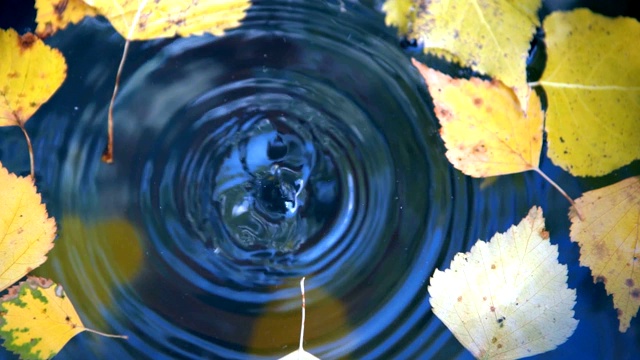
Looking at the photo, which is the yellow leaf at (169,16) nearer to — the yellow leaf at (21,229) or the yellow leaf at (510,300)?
the yellow leaf at (21,229)

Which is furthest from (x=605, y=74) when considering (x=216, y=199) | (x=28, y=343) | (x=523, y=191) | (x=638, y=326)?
(x=28, y=343)

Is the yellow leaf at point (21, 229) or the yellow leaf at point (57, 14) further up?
the yellow leaf at point (57, 14)

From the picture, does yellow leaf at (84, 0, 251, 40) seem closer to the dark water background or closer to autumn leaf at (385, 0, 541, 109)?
the dark water background

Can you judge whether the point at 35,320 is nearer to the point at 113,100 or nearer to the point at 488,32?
the point at 113,100

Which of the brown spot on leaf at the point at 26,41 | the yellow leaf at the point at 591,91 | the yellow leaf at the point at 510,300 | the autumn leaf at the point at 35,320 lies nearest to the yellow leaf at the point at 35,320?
the autumn leaf at the point at 35,320

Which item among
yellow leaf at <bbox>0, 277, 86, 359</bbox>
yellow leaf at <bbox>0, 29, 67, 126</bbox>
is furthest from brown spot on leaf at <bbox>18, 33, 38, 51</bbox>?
yellow leaf at <bbox>0, 277, 86, 359</bbox>

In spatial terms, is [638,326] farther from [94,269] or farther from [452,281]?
[94,269]
